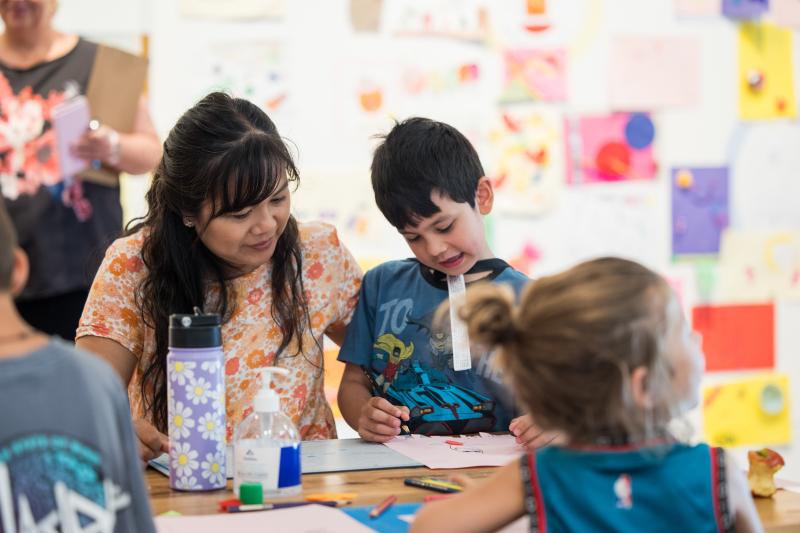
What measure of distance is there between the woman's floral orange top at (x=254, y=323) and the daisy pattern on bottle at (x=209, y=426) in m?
0.40

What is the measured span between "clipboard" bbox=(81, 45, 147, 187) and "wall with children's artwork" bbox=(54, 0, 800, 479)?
49cm

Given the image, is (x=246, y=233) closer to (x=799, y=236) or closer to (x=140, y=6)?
(x=140, y=6)

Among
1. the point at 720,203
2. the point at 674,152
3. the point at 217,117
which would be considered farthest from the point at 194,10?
the point at 720,203

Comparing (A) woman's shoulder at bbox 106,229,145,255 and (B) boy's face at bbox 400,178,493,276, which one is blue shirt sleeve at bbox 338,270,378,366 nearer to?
(B) boy's face at bbox 400,178,493,276

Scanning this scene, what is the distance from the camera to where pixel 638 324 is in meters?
0.93

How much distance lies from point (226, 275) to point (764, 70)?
6.71 ft

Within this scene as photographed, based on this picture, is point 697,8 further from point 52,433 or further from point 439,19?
point 52,433

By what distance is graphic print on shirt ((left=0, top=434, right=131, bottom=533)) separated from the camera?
79 cm

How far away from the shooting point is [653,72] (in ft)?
9.89

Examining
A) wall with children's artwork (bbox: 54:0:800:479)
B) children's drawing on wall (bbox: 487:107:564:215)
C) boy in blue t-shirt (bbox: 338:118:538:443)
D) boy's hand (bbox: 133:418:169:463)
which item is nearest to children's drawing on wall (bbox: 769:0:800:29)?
wall with children's artwork (bbox: 54:0:800:479)

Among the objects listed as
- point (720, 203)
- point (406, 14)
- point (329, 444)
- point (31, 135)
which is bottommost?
point (329, 444)

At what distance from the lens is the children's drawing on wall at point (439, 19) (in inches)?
110

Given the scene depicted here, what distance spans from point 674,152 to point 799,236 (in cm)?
50

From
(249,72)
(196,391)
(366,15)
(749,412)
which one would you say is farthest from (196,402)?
(749,412)
